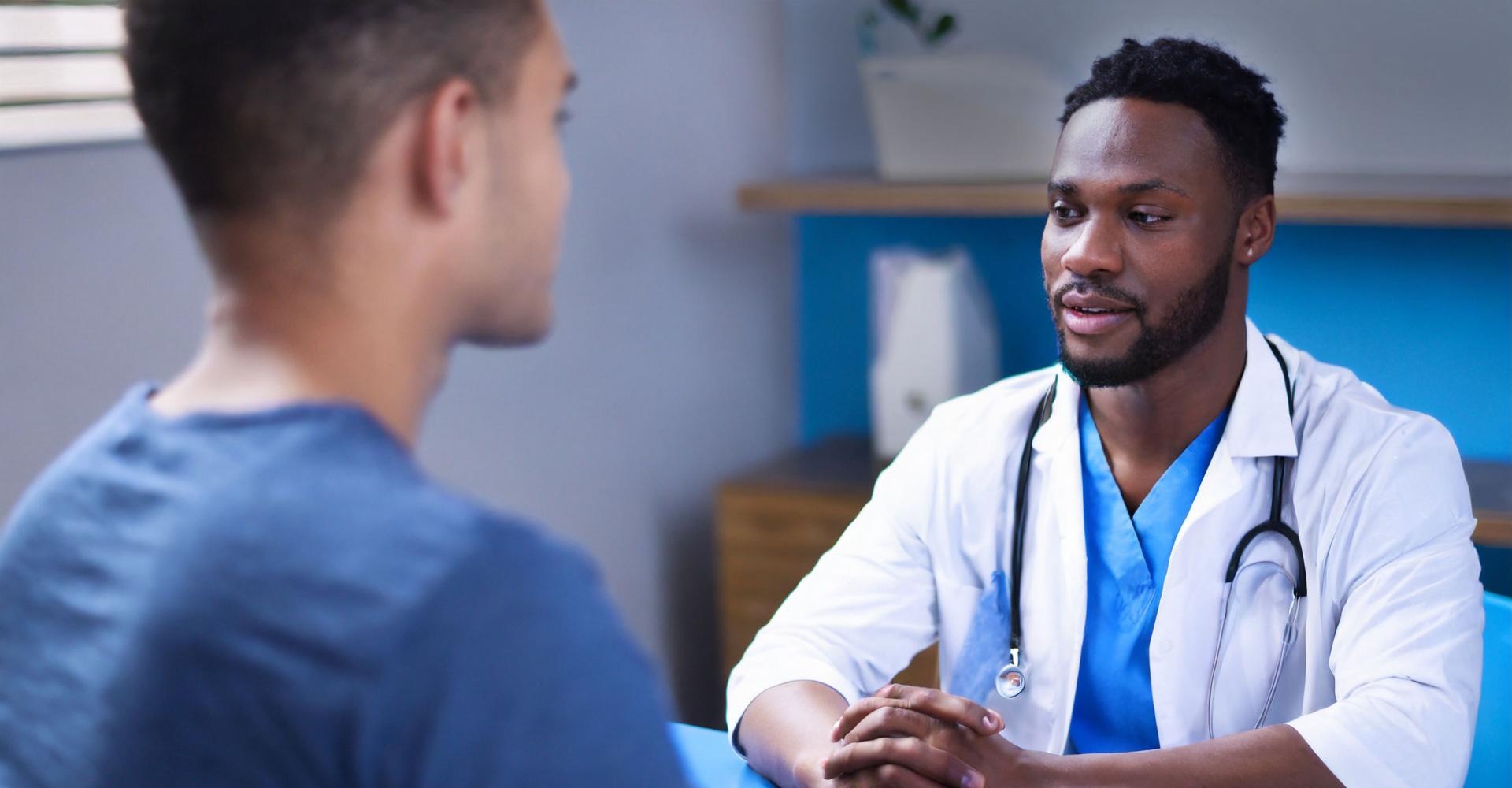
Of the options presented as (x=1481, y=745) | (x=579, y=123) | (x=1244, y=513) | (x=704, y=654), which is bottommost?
(x=704, y=654)

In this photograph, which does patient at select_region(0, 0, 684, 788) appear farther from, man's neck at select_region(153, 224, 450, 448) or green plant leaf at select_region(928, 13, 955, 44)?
green plant leaf at select_region(928, 13, 955, 44)

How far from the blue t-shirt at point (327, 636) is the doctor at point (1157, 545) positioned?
2.13 ft

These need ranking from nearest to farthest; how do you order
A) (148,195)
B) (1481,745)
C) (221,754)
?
(221,754), (1481,745), (148,195)

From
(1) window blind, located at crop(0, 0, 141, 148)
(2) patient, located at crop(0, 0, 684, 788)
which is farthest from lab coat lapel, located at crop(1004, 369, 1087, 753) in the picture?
(1) window blind, located at crop(0, 0, 141, 148)

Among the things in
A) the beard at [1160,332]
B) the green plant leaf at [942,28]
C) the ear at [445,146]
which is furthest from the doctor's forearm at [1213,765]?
the green plant leaf at [942,28]

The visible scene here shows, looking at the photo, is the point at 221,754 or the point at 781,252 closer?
the point at 221,754

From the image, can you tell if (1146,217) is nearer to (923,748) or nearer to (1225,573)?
(1225,573)

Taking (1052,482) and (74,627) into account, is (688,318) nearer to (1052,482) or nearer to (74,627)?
(1052,482)

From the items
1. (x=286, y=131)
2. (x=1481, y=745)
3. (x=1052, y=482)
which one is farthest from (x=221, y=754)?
(x=1481, y=745)

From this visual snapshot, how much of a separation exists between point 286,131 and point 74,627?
24 cm

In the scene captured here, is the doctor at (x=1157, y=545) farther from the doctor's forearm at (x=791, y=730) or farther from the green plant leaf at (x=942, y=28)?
the green plant leaf at (x=942, y=28)

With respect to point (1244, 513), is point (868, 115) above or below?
Answer: above

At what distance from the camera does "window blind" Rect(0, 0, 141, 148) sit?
5.22ft

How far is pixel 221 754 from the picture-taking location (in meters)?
0.58
